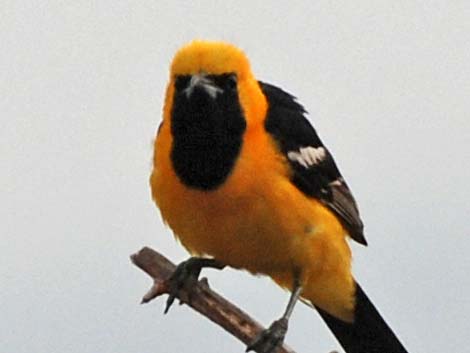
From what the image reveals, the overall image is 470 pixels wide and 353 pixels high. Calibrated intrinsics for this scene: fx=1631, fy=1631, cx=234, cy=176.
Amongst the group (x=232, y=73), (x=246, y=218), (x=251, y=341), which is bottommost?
(x=251, y=341)

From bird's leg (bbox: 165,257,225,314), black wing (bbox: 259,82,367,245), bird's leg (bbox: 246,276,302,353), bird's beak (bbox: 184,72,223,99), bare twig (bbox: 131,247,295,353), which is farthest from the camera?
bird's leg (bbox: 165,257,225,314)

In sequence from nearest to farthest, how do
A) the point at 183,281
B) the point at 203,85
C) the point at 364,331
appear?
the point at 203,85 → the point at 183,281 → the point at 364,331

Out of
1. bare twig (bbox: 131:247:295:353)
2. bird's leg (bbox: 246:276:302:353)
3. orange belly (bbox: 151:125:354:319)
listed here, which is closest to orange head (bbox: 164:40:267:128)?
orange belly (bbox: 151:125:354:319)

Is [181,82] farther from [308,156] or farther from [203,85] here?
[308,156]

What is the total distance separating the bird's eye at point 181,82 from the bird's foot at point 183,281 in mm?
1098

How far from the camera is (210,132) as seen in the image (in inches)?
326

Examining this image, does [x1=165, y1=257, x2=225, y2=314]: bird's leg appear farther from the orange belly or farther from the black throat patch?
the black throat patch

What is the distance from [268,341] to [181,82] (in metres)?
1.43

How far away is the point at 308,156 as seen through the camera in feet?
28.8

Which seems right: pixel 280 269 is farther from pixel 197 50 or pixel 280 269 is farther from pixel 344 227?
pixel 197 50

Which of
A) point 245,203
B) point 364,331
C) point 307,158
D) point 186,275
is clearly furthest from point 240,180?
point 364,331

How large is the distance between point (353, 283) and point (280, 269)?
99 cm

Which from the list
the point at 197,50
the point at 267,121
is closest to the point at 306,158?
the point at 267,121

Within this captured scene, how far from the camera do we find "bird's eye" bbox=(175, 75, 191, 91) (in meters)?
8.15
